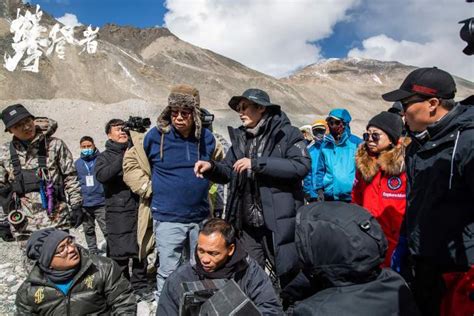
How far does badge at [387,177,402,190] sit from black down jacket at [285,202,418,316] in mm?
1718

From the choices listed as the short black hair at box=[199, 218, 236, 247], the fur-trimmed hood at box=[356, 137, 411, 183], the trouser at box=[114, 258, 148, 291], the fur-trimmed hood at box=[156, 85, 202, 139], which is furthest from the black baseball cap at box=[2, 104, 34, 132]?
the fur-trimmed hood at box=[356, 137, 411, 183]

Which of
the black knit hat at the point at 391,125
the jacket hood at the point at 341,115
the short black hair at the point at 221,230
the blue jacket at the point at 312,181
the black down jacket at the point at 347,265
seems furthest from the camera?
the blue jacket at the point at 312,181

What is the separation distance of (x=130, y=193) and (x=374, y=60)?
370 feet

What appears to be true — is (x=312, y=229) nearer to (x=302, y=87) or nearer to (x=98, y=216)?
(x=98, y=216)

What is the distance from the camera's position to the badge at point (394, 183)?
3338 millimetres

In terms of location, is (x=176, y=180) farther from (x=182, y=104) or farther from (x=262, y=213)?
(x=262, y=213)

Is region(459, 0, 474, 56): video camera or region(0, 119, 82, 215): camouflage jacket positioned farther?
region(0, 119, 82, 215): camouflage jacket

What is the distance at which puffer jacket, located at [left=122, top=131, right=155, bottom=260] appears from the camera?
3.91 m

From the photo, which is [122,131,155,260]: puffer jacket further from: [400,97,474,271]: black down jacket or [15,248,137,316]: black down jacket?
[400,97,474,271]: black down jacket

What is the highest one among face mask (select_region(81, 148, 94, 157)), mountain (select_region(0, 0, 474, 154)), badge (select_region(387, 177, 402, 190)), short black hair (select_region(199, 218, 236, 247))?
mountain (select_region(0, 0, 474, 154))

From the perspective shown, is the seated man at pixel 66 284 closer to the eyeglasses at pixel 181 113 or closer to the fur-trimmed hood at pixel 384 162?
the eyeglasses at pixel 181 113

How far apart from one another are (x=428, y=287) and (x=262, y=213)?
134 cm

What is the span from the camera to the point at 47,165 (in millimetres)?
3932

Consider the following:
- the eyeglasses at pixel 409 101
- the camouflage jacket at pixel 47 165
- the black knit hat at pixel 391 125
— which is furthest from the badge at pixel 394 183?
the camouflage jacket at pixel 47 165
